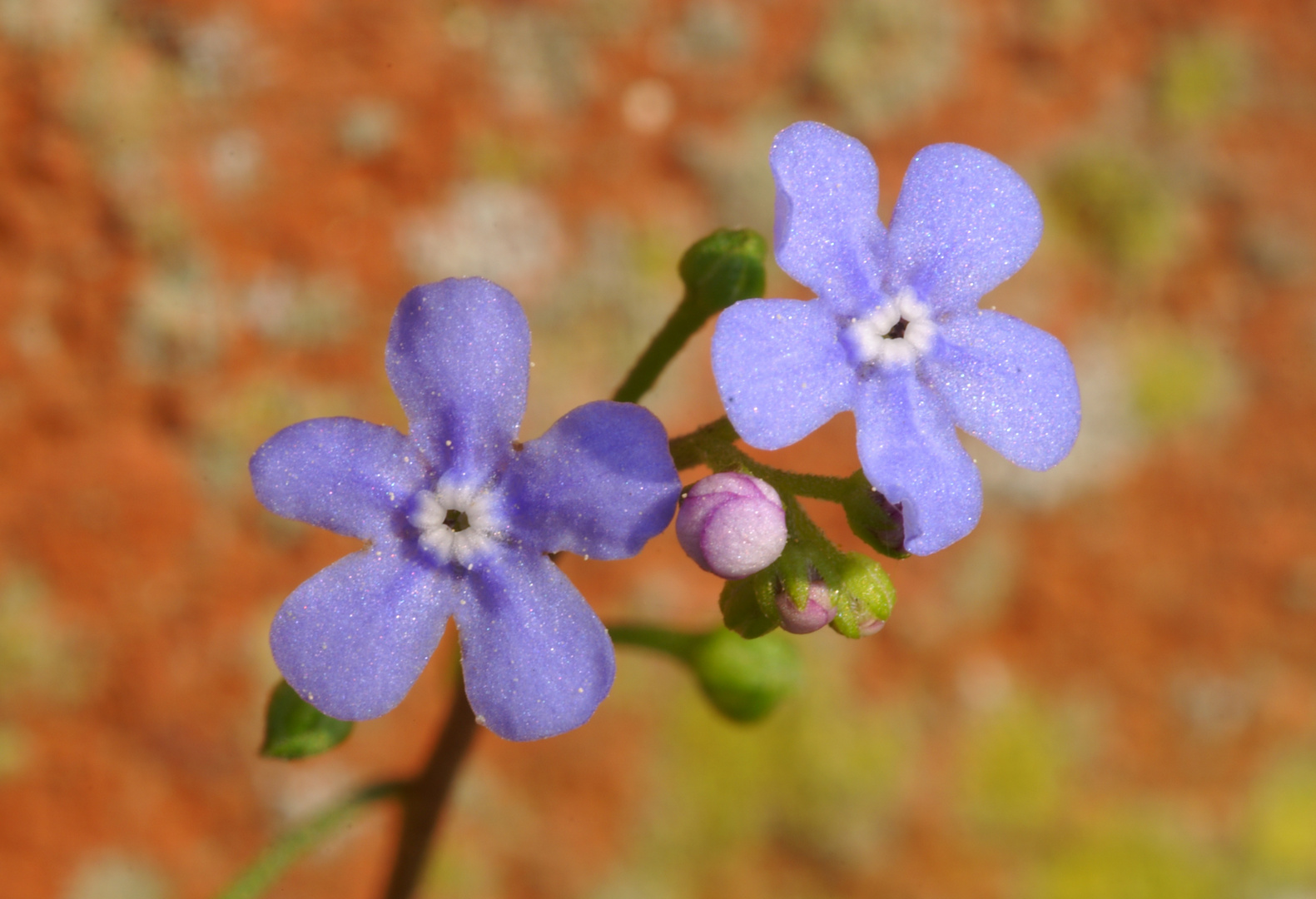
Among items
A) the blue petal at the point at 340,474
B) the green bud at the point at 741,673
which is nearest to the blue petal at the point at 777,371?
the blue petal at the point at 340,474

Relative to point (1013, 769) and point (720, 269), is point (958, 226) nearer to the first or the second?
point (720, 269)

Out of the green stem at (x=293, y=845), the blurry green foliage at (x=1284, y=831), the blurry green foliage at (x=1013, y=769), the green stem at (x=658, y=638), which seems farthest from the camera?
the blurry green foliage at (x=1284, y=831)

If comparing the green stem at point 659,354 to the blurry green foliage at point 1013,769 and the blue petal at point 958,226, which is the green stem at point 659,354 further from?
the blurry green foliage at point 1013,769

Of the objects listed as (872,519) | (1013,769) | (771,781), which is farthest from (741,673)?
(1013,769)

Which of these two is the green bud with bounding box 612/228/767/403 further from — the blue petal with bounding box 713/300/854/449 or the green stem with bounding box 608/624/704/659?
the green stem with bounding box 608/624/704/659

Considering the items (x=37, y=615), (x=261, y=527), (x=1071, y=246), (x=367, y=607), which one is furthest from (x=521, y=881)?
(x=1071, y=246)

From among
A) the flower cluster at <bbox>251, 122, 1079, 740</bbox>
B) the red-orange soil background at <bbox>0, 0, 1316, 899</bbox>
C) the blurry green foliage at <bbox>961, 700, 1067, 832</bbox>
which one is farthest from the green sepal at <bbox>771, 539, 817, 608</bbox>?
the blurry green foliage at <bbox>961, 700, 1067, 832</bbox>

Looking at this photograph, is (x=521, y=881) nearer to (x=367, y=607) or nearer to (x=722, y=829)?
(x=722, y=829)
